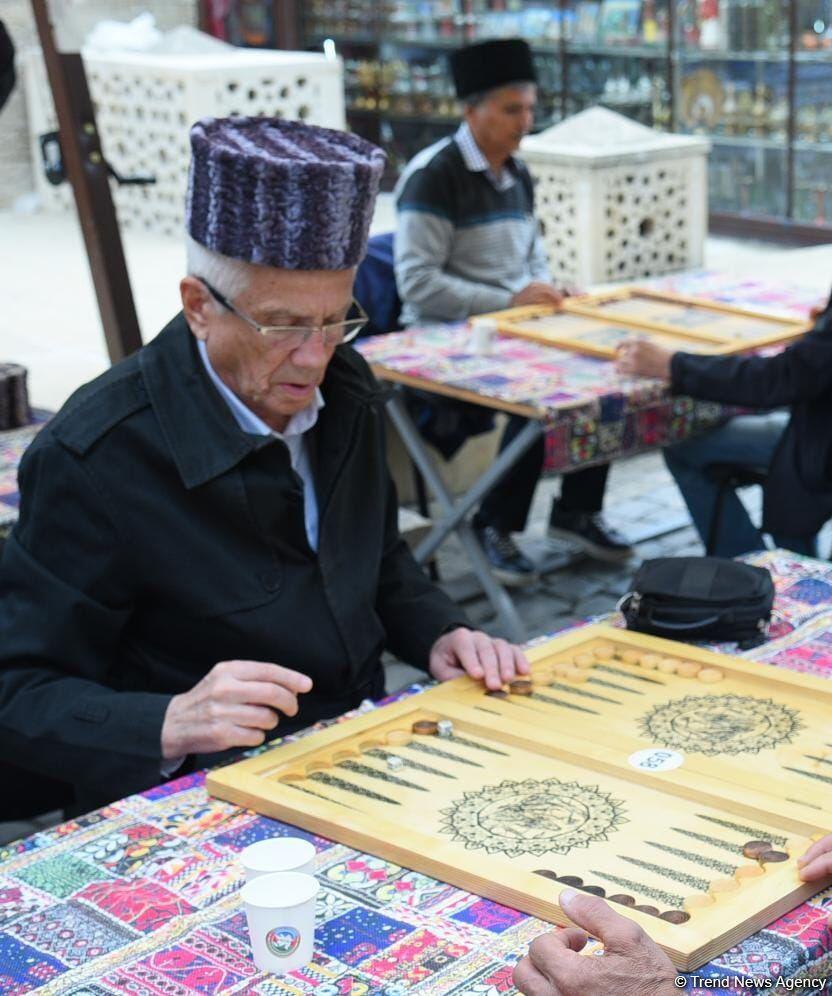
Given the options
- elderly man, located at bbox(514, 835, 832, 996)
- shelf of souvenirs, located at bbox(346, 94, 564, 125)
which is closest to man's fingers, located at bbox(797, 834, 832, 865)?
elderly man, located at bbox(514, 835, 832, 996)

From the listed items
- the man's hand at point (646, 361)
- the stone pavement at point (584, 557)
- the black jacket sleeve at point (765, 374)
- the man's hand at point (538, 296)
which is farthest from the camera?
the man's hand at point (538, 296)

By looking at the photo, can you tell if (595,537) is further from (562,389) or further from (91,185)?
(91,185)

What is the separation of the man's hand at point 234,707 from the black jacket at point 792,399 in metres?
2.43

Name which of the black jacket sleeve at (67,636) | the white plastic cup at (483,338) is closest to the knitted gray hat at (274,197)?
the black jacket sleeve at (67,636)

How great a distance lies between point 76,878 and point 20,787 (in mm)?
869

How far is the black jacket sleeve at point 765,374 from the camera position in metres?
4.14

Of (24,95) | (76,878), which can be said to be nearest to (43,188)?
(24,95)

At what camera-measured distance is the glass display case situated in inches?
403

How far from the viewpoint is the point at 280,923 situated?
161cm

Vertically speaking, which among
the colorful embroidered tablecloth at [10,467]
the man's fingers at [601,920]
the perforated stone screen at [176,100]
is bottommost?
the perforated stone screen at [176,100]

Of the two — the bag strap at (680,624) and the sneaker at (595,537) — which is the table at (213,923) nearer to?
the bag strap at (680,624)

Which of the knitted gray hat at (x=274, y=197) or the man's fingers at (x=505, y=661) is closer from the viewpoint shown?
the knitted gray hat at (x=274, y=197)

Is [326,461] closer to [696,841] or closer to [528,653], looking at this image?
[528,653]

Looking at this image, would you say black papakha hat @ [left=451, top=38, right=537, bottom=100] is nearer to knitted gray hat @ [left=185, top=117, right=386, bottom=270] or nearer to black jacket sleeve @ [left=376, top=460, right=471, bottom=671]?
black jacket sleeve @ [left=376, top=460, right=471, bottom=671]
